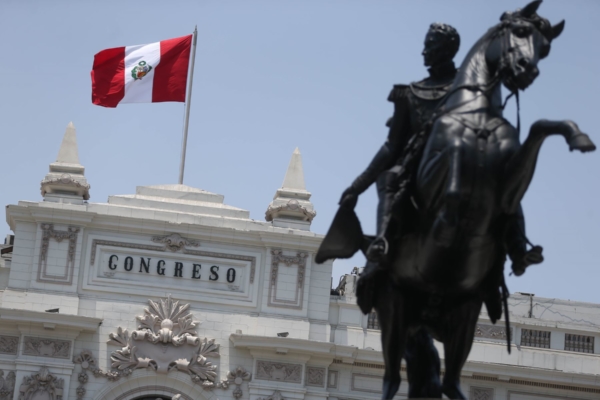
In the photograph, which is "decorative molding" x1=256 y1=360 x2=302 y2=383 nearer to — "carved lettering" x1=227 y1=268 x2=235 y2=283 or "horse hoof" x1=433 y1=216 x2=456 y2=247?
"carved lettering" x1=227 y1=268 x2=235 y2=283

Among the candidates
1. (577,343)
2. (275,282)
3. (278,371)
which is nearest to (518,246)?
(278,371)

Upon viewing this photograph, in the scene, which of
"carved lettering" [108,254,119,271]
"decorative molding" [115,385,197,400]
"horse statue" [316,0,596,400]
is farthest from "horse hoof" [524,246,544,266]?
"carved lettering" [108,254,119,271]

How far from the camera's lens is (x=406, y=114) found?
7594mm

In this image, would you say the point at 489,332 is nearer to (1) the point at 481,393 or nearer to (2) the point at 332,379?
(1) the point at 481,393

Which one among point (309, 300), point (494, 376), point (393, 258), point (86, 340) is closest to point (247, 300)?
point (309, 300)

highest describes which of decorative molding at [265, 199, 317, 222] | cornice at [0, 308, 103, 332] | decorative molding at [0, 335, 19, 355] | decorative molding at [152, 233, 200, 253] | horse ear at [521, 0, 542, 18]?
decorative molding at [265, 199, 317, 222]

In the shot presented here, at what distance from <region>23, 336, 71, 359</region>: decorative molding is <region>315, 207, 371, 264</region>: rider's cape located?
75.3 feet

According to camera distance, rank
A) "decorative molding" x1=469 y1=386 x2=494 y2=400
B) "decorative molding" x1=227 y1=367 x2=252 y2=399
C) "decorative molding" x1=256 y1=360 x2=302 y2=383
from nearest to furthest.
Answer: "decorative molding" x1=227 y1=367 x2=252 y2=399
"decorative molding" x1=256 y1=360 x2=302 y2=383
"decorative molding" x1=469 y1=386 x2=494 y2=400

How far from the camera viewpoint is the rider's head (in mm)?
7676

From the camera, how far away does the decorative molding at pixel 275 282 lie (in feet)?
102

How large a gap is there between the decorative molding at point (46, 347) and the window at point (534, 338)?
33.0 ft

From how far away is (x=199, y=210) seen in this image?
102 feet

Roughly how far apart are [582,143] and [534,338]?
86.1 feet

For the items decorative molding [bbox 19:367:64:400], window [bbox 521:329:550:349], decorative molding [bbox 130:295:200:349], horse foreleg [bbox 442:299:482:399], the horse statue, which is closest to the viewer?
the horse statue
